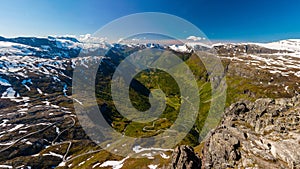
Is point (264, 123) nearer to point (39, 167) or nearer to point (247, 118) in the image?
point (247, 118)

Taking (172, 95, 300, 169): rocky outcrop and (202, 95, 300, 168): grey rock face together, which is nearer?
(202, 95, 300, 168): grey rock face

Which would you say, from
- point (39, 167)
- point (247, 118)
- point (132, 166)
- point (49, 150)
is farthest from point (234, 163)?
point (49, 150)

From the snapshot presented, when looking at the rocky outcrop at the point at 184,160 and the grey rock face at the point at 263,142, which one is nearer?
the grey rock face at the point at 263,142

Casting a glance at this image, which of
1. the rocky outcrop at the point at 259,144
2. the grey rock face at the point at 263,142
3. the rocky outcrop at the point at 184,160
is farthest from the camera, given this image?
the rocky outcrop at the point at 184,160

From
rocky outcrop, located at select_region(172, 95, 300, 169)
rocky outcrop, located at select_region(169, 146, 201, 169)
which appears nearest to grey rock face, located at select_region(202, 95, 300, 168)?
rocky outcrop, located at select_region(172, 95, 300, 169)

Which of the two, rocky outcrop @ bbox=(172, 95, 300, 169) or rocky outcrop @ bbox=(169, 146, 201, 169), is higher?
rocky outcrop @ bbox=(172, 95, 300, 169)

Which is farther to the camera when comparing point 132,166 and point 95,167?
point 95,167

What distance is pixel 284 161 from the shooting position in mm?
48250

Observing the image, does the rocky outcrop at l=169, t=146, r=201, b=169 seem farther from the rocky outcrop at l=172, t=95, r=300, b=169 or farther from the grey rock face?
the grey rock face

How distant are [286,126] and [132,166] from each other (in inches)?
3019

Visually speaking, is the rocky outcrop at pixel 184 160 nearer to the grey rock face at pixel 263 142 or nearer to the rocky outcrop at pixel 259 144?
the rocky outcrop at pixel 259 144

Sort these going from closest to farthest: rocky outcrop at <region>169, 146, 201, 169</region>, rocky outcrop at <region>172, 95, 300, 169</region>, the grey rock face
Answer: the grey rock face → rocky outcrop at <region>172, 95, 300, 169</region> → rocky outcrop at <region>169, 146, 201, 169</region>

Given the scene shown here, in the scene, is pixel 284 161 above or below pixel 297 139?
below

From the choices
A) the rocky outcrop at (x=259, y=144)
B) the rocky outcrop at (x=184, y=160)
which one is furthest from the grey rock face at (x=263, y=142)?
the rocky outcrop at (x=184, y=160)
